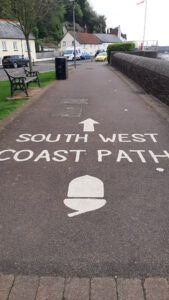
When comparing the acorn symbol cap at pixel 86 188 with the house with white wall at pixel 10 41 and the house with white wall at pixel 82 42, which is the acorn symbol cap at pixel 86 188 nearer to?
the house with white wall at pixel 10 41

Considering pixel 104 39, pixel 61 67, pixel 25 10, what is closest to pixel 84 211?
pixel 61 67

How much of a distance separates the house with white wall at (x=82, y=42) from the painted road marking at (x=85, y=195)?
81519 millimetres

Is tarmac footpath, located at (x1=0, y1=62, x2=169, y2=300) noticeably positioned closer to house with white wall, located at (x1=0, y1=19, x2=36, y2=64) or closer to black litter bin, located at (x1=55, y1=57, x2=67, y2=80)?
black litter bin, located at (x1=55, y1=57, x2=67, y2=80)

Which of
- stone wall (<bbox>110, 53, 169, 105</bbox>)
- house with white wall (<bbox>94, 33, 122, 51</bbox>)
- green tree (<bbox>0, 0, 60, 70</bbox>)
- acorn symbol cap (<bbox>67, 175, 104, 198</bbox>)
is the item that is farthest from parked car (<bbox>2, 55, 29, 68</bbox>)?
house with white wall (<bbox>94, 33, 122, 51</bbox>)

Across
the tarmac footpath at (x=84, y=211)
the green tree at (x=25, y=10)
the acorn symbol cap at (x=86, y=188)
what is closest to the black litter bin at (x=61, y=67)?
the green tree at (x=25, y=10)

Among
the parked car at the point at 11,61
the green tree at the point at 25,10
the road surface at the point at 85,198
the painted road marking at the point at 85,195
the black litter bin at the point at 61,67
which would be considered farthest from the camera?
the parked car at the point at 11,61

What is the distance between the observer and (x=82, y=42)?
80.9 m

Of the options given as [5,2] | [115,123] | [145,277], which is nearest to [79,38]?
[5,2]

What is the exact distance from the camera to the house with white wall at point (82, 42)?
80.3m

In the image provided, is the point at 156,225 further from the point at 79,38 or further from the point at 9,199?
the point at 79,38

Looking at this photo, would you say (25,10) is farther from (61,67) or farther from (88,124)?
(88,124)

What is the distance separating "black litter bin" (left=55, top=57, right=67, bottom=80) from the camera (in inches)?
643

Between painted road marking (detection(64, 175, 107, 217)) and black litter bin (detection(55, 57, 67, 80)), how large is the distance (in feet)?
44.2

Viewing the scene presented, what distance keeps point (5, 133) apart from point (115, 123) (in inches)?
117
